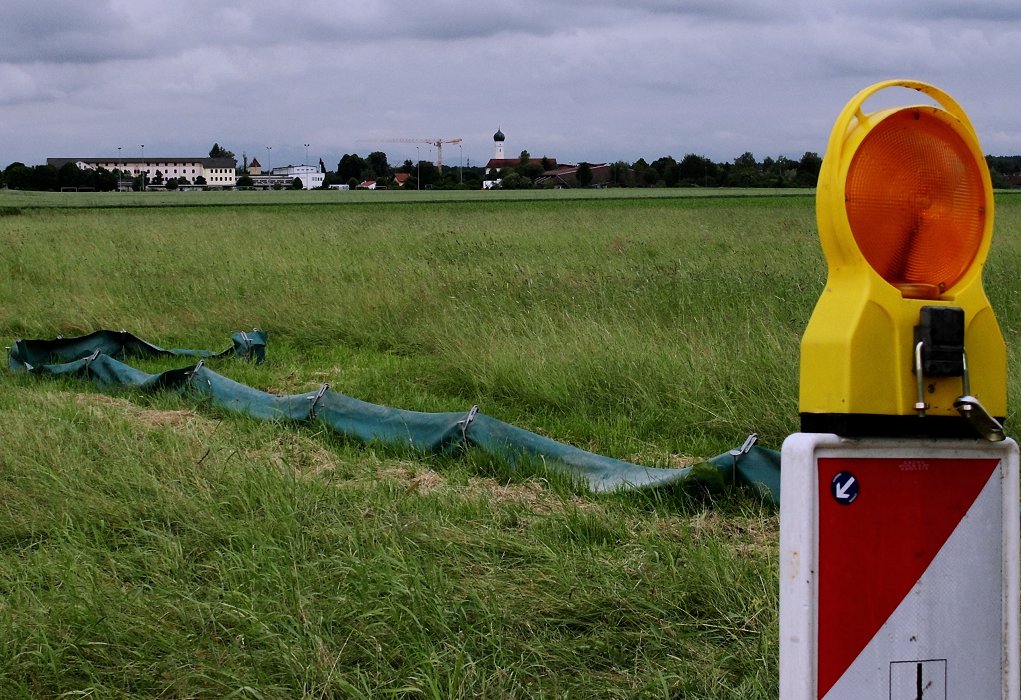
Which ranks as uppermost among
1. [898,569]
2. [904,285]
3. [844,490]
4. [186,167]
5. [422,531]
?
[186,167]

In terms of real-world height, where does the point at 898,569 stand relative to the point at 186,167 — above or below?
below

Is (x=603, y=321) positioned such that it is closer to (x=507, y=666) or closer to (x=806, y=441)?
(x=507, y=666)

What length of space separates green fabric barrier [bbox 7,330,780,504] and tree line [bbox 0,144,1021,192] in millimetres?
55511

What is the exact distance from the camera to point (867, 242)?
147 cm

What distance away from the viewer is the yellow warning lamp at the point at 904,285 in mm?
1406

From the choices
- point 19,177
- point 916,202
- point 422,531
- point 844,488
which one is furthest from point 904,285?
point 19,177

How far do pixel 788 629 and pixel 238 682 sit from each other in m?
1.59

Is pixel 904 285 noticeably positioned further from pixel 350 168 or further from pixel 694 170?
pixel 350 168

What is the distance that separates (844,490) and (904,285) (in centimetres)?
31

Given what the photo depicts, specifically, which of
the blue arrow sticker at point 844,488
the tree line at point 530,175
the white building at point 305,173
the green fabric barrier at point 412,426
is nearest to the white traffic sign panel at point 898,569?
the blue arrow sticker at point 844,488

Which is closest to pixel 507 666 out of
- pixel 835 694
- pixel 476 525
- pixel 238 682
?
pixel 238 682

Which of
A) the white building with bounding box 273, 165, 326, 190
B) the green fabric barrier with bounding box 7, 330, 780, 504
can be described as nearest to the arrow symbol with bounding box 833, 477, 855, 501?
the green fabric barrier with bounding box 7, 330, 780, 504

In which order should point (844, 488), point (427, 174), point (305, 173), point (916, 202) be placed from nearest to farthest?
point (844, 488), point (916, 202), point (427, 174), point (305, 173)

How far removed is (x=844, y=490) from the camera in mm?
1385
